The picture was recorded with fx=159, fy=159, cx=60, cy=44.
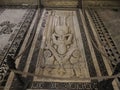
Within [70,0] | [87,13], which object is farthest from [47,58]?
[70,0]

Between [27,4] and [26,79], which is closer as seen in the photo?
[26,79]

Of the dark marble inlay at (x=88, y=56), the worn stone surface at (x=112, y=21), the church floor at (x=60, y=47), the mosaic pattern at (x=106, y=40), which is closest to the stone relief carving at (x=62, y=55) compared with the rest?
the church floor at (x=60, y=47)

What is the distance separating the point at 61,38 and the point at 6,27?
1628mm

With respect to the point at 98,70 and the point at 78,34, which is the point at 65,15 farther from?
the point at 98,70

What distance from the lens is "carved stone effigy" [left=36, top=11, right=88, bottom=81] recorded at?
303cm

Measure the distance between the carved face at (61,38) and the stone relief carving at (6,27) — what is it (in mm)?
1228

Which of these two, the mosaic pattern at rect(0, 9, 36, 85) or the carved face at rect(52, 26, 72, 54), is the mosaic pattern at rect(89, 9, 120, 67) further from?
the mosaic pattern at rect(0, 9, 36, 85)

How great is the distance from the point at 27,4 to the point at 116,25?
3328 mm

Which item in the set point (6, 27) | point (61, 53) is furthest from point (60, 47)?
point (6, 27)

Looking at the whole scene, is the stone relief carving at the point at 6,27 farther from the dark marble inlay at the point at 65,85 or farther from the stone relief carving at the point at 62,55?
the dark marble inlay at the point at 65,85

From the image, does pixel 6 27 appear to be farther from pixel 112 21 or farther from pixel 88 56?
pixel 112 21

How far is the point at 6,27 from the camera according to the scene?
4.46m

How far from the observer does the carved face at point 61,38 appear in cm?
366

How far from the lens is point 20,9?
5.64 metres
